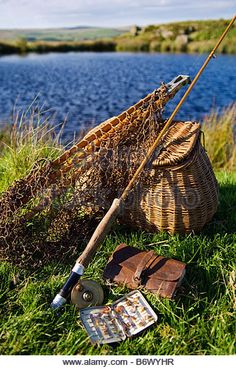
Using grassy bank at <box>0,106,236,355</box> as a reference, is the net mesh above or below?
above

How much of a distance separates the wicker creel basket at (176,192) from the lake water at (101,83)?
6.38 m

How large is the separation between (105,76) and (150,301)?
22.0 metres

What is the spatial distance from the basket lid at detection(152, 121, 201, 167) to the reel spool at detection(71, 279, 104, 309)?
3.60ft

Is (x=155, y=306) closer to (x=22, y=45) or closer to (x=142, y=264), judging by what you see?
(x=142, y=264)

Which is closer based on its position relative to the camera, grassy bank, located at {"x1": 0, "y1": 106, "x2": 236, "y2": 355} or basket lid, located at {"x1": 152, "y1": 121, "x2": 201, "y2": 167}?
grassy bank, located at {"x1": 0, "y1": 106, "x2": 236, "y2": 355}

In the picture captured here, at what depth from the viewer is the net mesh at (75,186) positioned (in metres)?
3.95

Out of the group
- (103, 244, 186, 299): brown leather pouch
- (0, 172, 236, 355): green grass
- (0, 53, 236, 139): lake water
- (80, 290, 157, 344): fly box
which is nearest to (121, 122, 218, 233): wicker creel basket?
(0, 172, 236, 355): green grass

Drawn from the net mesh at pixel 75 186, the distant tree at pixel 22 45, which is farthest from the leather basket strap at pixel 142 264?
the distant tree at pixel 22 45

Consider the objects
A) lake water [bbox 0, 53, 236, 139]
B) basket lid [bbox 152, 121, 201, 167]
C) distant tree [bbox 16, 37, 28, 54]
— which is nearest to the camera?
basket lid [bbox 152, 121, 201, 167]

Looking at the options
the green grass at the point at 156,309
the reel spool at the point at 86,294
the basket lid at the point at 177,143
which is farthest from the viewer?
the basket lid at the point at 177,143

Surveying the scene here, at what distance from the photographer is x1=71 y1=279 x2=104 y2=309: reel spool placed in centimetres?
341

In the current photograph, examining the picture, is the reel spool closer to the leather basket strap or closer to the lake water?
the leather basket strap

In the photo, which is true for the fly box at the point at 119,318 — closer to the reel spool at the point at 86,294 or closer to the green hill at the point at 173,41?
the reel spool at the point at 86,294

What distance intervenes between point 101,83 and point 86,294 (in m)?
19.5
